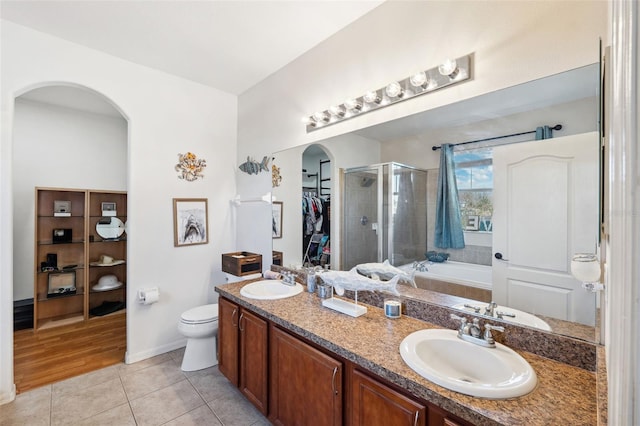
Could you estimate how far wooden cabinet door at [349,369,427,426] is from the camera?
1072 millimetres

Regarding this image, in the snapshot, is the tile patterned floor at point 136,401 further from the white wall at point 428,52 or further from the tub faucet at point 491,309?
the tub faucet at point 491,309

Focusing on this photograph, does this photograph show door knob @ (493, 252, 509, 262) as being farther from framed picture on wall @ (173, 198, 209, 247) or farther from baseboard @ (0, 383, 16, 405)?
baseboard @ (0, 383, 16, 405)

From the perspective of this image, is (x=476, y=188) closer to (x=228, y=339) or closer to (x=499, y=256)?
(x=499, y=256)

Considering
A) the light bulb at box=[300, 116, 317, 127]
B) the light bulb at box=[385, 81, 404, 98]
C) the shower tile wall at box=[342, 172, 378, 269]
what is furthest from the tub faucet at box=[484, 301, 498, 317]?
the light bulb at box=[300, 116, 317, 127]

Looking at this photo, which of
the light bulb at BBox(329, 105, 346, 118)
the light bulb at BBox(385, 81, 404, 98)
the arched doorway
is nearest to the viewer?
the light bulb at BBox(385, 81, 404, 98)

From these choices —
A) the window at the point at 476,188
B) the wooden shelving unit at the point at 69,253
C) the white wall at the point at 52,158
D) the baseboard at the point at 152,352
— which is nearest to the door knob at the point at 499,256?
the window at the point at 476,188

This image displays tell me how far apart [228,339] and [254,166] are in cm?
172

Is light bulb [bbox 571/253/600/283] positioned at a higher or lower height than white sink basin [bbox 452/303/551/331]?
higher

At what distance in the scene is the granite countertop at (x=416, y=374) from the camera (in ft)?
2.92

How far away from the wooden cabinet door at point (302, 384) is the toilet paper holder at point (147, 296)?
1.56 metres

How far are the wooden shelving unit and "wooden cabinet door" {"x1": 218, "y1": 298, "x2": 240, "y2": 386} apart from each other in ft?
8.05

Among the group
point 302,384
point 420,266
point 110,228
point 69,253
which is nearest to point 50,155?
point 110,228

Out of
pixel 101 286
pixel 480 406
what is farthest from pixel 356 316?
pixel 101 286

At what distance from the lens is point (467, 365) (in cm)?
129
